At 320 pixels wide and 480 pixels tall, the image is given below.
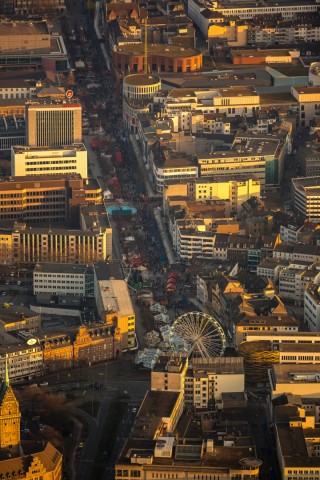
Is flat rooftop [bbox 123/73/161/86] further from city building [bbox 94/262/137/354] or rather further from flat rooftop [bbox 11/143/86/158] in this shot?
city building [bbox 94/262/137/354]

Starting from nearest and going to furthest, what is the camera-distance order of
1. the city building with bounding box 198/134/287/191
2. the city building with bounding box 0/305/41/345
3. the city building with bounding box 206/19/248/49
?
the city building with bounding box 0/305/41/345
the city building with bounding box 198/134/287/191
the city building with bounding box 206/19/248/49

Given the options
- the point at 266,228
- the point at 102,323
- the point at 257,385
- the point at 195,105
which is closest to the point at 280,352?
the point at 257,385

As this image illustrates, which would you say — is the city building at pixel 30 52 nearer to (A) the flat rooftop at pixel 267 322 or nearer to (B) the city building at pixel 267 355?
(A) the flat rooftop at pixel 267 322

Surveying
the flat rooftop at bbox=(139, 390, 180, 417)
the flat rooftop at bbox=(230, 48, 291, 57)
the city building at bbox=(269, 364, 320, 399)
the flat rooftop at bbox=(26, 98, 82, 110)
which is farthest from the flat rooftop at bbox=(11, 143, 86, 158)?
the flat rooftop at bbox=(139, 390, 180, 417)

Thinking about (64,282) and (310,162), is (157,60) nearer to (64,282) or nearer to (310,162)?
(310,162)

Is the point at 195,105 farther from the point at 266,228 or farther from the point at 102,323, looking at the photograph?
the point at 102,323

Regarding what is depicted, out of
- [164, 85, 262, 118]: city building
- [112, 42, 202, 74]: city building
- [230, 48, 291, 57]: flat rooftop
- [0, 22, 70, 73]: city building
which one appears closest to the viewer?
[164, 85, 262, 118]: city building

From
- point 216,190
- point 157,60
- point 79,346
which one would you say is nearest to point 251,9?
point 157,60

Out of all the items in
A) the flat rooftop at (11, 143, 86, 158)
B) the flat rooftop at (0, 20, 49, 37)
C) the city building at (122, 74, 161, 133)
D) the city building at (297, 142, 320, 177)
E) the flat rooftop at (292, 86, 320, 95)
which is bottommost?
the flat rooftop at (0, 20, 49, 37)
